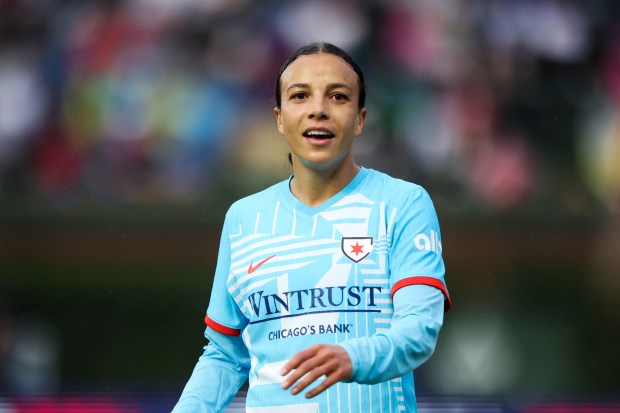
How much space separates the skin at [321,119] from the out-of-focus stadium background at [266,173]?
1763 mm

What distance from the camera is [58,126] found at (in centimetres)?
437

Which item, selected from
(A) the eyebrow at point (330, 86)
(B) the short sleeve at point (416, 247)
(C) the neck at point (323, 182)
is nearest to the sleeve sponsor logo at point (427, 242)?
(B) the short sleeve at point (416, 247)

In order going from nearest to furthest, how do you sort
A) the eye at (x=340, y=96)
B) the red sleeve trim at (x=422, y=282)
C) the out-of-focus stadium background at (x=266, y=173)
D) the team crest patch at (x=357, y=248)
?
the red sleeve trim at (x=422, y=282) → the team crest patch at (x=357, y=248) → the eye at (x=340, y=96) → the out-of-focus stadium background at (x=266, y=173)

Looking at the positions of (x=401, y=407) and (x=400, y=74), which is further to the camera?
(x=400, y=74)

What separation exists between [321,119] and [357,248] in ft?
1.03

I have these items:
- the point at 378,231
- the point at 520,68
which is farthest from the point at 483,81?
the point at 378,231

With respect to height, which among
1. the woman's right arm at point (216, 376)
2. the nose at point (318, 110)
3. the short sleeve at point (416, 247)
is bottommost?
the woman's right arm at point (216, 376)

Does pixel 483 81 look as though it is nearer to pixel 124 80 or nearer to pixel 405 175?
pixel 405 175

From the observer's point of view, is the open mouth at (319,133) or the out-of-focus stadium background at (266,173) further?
the out-of-focus stadium background at (266,173)

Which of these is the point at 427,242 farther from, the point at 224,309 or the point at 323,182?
the point at 224,309

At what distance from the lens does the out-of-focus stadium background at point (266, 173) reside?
422cm

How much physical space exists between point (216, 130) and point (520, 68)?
4.19 feet

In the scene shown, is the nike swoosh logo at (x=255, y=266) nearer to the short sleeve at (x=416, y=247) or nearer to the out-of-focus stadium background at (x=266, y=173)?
the short sleeve at (x=416, y=247)

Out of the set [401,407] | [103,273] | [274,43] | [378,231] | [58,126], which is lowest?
[401,407]
